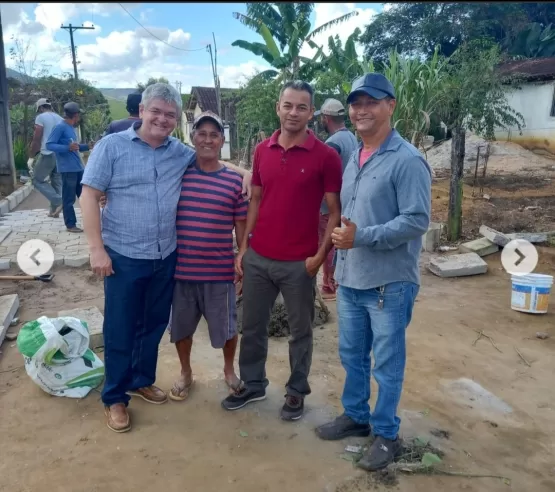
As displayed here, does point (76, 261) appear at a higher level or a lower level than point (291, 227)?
lower

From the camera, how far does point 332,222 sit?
107 inches

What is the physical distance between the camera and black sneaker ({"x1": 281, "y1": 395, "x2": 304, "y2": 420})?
298 centimetres

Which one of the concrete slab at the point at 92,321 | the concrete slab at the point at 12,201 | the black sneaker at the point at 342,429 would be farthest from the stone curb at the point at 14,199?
the black sneaker at the point at 342,429

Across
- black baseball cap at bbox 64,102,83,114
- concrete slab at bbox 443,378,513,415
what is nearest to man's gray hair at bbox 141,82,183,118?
concrete slab at bbox 443,378,513,415

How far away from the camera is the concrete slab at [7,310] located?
4038 mm

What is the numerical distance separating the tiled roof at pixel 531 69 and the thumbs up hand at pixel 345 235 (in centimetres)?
1464

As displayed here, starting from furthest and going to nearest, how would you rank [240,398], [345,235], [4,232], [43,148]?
[43,148]
[4,232]
[240,398]
[345,235]

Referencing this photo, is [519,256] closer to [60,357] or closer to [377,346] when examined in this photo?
[377,346]

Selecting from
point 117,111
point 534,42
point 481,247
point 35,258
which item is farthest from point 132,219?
point 117,111

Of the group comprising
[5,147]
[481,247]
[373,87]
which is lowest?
[481,247]

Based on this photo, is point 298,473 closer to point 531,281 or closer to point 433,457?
point 433,457

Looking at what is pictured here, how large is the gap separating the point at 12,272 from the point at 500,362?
510 cm

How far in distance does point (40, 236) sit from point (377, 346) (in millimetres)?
5947

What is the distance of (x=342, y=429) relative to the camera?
2793 mm
